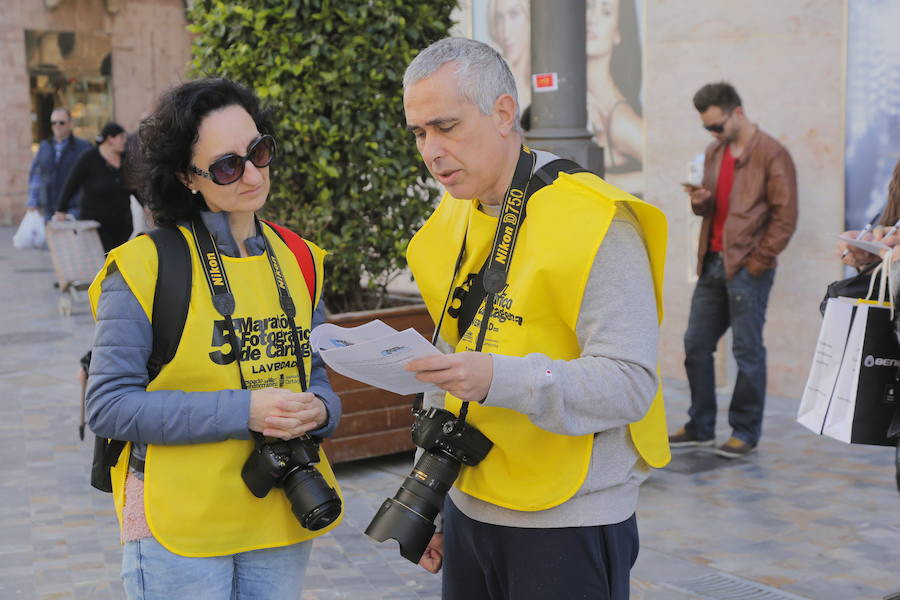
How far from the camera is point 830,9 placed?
7109 mm

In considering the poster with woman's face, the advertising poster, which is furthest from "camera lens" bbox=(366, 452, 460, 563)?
the poster with woman's face

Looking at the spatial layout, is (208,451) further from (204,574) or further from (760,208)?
(760,208)

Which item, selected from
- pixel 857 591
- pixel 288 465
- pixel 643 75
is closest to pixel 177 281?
pixel 288 465

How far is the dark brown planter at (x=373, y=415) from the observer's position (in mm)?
5766

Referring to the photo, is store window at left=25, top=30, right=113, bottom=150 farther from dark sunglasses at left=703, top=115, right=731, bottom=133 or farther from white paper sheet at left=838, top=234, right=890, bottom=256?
white paper sheet at left=838, top=234, right=890, bottom=256

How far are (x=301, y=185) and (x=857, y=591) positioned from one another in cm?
329

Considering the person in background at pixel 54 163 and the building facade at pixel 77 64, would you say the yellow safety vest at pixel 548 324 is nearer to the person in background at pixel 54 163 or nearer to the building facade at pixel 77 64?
the person in background at pixel 54 163

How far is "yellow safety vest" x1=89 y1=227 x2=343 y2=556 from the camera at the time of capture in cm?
245

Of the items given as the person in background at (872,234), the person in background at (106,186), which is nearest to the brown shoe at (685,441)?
the person in background at (872,234)

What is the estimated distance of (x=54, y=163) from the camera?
1417 centimetres

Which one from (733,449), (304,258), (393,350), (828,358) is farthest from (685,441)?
(393,350)

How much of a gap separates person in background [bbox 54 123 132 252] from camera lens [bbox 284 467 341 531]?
8791 mm

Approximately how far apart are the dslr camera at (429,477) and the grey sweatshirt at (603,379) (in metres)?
0.15

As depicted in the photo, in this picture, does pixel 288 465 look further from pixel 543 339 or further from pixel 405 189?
pixel 405 189
